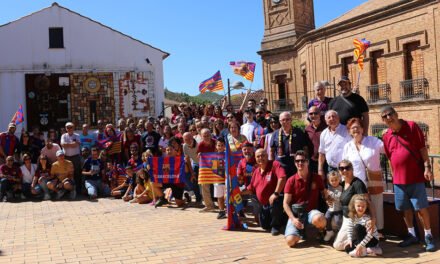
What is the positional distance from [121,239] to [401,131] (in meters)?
4.66

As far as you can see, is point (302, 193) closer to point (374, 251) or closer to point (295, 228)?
point (295, 228)

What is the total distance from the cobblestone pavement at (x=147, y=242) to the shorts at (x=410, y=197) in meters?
0.57

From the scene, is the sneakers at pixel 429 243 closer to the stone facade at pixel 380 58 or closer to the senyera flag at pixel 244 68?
the senyera flag at pixel 244 68

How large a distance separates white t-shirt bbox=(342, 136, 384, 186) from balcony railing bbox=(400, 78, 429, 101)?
17.6m

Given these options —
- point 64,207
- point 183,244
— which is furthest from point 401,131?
point 64,207

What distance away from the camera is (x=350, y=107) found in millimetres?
6973

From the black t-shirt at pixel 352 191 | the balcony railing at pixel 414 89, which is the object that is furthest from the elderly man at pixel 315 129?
the balcony railing at pixel 414 89

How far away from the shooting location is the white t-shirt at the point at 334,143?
21.9ft

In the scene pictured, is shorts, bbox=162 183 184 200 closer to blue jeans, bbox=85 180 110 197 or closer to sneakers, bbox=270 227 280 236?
blue jeans, bbox=85 180 110 197

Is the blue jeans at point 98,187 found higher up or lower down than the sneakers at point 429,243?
higher up

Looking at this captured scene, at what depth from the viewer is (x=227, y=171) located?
7812 millimetres

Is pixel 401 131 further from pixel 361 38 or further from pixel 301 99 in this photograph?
pixel 301 99

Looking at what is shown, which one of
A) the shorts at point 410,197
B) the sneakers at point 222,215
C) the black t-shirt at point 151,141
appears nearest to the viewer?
the shorts at point 410,197

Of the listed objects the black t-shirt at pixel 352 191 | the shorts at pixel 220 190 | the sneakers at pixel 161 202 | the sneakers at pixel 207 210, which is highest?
the black t-shirt at pixel 352 191
